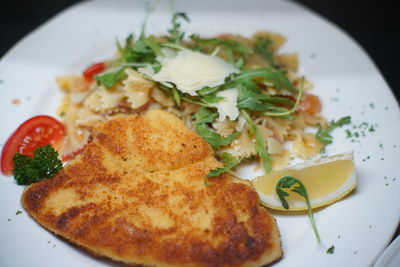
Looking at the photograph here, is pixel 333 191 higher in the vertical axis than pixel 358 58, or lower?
lower

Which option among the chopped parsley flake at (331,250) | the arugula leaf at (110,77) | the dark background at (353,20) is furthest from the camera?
the dark background at (353,20)

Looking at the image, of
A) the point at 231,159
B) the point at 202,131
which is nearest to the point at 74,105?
the point at 202,131

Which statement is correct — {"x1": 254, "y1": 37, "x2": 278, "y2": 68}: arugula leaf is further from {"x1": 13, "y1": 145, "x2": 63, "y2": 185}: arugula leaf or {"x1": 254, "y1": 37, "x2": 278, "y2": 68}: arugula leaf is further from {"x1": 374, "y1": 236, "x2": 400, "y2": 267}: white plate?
{"x1": 13, "y1": 145, "x2": 63, "y2": 185}: arugula leaf

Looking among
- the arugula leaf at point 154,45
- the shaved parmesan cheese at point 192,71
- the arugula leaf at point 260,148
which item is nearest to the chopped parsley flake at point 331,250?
the arugula leaf at point 260,148

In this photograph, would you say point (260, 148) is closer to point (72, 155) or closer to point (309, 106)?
point (309, 106)

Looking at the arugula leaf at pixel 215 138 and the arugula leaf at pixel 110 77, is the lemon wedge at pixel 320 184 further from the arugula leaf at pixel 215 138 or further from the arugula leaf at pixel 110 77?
the arugula leaf at pixel 110 77

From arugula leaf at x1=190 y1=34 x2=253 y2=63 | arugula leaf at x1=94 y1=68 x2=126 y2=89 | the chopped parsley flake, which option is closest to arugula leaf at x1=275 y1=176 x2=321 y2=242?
the chopped parsley flake

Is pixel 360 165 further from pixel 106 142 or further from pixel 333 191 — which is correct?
pixel 106 142
